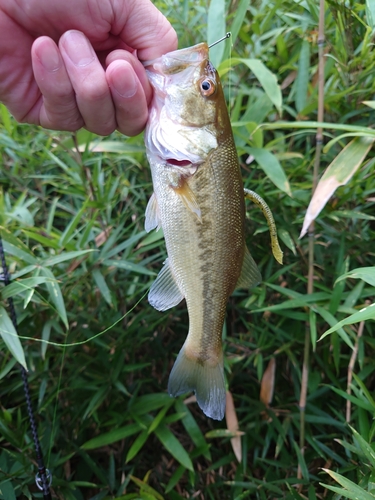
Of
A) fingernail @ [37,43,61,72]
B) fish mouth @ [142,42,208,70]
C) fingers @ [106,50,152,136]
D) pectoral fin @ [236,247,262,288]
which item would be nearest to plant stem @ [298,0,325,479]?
pectoral fin @ [236,247,262,288]

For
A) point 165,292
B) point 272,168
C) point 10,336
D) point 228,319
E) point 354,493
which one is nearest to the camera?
point 354,493

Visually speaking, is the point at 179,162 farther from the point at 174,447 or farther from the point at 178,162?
the point at 174,447

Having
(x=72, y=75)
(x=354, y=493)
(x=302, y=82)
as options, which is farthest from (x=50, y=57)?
(x=354, y=493)

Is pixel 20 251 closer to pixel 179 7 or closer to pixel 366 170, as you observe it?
pixel 366 170

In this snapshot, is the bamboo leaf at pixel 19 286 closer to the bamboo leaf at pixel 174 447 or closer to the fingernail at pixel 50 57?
the fingernail at pixel 50 57

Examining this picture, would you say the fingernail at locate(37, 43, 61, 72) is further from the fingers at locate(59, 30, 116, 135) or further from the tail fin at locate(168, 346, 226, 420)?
the tail fin at locate(168, 346, 226, 420)

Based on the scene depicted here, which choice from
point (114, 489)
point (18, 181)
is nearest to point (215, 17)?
point (18, 181)

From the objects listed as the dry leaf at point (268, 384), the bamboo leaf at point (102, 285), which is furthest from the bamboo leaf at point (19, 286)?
the dry leaf at point (268, 384)
